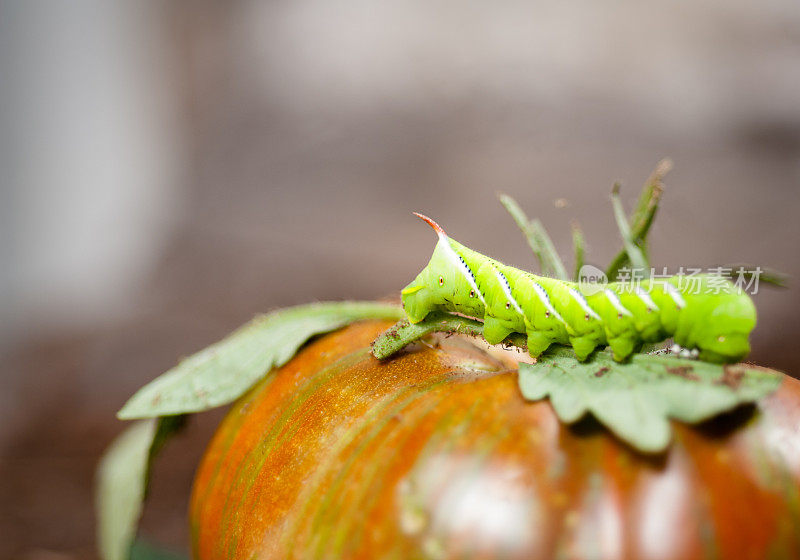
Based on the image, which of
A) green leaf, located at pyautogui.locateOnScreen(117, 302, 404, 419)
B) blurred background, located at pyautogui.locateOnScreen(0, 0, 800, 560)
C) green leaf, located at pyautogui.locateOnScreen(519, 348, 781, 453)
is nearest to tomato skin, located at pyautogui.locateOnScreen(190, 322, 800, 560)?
green leaf, located at pyautogui.locateOnScreen(519, 348, 781, 453)

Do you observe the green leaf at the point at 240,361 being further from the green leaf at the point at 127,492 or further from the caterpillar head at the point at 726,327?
the caterpillar head at the point at 726,327

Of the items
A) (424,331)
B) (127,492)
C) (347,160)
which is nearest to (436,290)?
(424,331)

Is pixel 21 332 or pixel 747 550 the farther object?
pixel 21 332

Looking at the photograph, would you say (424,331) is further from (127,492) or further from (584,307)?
(127,492)

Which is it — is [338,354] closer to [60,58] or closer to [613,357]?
[613,357]

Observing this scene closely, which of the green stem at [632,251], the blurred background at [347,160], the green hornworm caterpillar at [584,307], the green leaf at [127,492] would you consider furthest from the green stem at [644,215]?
the blurred background at [347,160]

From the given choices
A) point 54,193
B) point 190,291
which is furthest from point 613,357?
point 54,193
